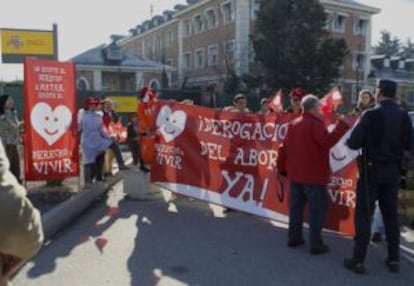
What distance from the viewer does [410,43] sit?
10869cm

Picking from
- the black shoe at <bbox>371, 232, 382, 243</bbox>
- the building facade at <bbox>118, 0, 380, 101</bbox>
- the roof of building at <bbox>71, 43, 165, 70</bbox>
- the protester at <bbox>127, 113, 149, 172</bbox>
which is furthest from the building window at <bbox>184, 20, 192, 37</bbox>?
the black shoe at <bbox>371, 232, 382, 243</bbox>

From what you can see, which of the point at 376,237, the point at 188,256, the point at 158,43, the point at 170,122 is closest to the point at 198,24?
the point at 158,43

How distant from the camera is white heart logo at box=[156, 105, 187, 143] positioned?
893 cm

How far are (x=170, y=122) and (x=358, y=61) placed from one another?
48908 millimetres

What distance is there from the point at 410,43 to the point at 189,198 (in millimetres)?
110028

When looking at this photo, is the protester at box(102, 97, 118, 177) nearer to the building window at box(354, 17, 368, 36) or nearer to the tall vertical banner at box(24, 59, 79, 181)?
the tall vertical banner at box(24, 59, 79, 181)

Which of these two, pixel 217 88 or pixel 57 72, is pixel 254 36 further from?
pixel 57 72

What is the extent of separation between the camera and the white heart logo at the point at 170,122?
8.93 metres

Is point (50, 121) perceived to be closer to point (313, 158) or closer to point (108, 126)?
point (108, 126)

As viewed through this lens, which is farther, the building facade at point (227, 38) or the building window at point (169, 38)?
the building window at point (169, 38)

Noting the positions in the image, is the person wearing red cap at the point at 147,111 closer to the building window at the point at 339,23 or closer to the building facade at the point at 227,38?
the building facade at the point at 227,38

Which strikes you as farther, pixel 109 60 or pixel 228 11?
pixel 109 60

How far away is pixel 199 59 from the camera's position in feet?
182

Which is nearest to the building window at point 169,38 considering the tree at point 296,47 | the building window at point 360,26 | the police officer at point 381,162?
the building window at point 360,26
